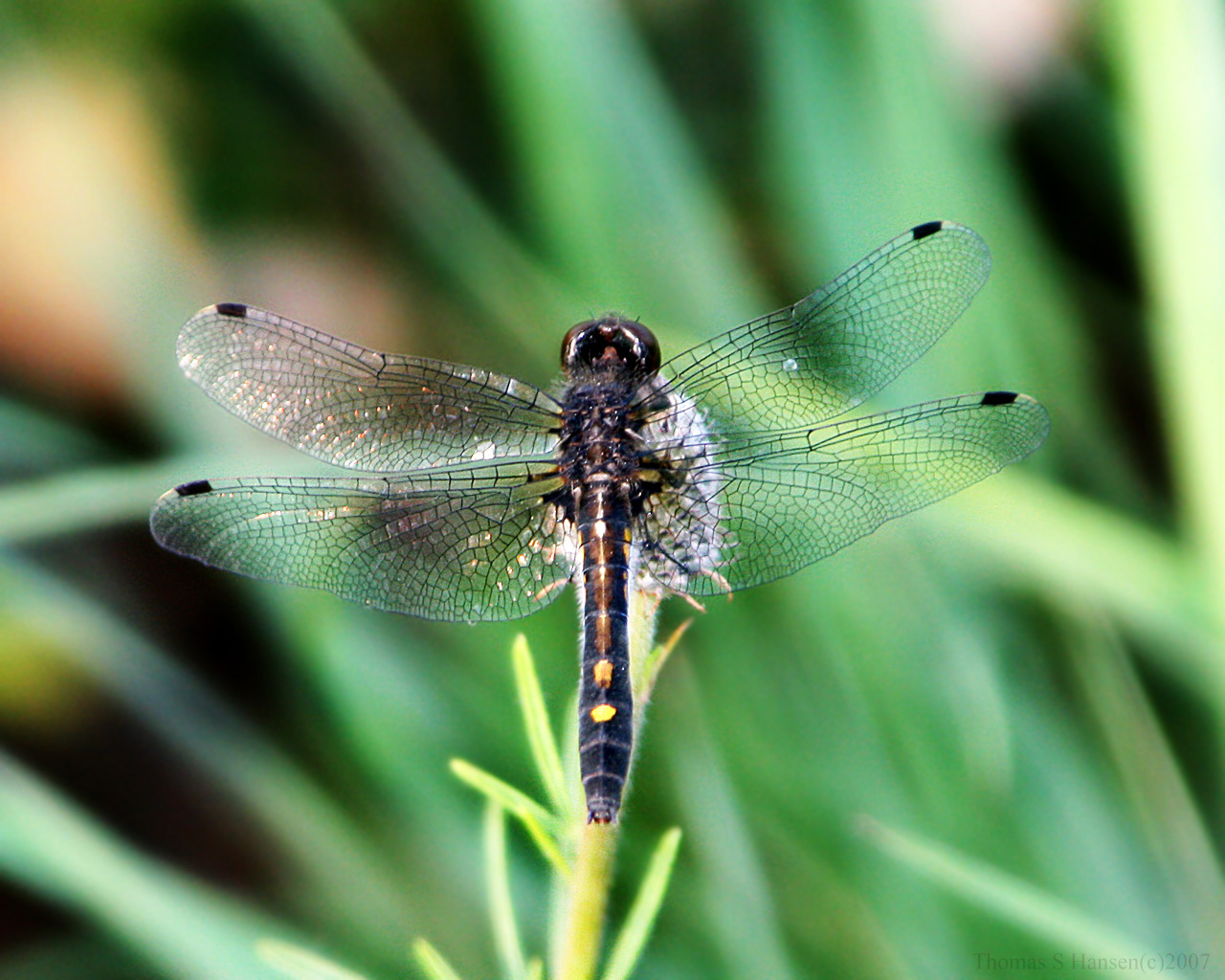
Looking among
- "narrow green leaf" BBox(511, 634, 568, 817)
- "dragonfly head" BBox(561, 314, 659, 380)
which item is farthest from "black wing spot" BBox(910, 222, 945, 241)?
"narrow green leaf" BBox(511, 634, 568, 817)

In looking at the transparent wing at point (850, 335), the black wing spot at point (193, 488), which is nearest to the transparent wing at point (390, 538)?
the black wing spot at point (193, 488)

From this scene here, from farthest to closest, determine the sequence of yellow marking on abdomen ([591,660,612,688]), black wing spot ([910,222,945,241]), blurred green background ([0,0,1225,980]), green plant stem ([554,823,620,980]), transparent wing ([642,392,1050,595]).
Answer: blurred green background ([0,0,1225,980])
black wing spot ([910,222,945,241])
transparent wing ([642,392,1050,595])
yellow marking on abdomen ([591,660,612,688])
green plant stem ([554,823,620,980])

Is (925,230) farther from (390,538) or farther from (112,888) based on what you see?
(112,888)

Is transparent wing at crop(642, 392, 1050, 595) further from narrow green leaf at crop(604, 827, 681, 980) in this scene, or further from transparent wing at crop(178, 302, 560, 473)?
narrow green leaf at crop(604, 827, 681, 980)

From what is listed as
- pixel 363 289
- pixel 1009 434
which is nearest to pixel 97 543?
pixel 363 289

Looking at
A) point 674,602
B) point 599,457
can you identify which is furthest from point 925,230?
point 674,602

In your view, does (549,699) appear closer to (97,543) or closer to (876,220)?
(876,220)
